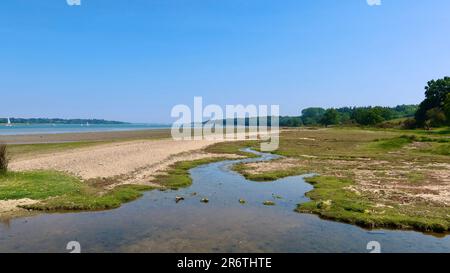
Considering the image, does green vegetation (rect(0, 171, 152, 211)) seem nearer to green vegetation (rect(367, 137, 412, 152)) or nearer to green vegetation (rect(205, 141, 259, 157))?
green vegetation (rect(205, 141, 259, 157))

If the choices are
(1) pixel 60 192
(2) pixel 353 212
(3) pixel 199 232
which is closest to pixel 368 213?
(2) pixel 353 212

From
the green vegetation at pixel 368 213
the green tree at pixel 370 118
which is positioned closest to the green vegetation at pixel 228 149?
the green vegetation at pixel 368 213

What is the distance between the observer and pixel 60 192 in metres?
23.0

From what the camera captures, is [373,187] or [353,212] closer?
[353,212]

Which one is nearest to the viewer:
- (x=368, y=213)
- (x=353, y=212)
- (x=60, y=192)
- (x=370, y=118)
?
(x=368, y=213)

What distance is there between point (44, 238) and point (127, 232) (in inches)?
140

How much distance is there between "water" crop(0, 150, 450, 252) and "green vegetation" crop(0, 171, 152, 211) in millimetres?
1166

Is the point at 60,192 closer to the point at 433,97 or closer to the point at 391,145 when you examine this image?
the point at 391,145

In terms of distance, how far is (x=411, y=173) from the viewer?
33031 mm

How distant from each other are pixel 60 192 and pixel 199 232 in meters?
11.8

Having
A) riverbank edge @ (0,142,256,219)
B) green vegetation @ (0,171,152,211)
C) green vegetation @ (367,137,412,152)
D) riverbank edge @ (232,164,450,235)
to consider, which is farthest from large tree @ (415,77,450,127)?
green vegetation @ (0,171,152,211)

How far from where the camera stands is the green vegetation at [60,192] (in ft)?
67.7
